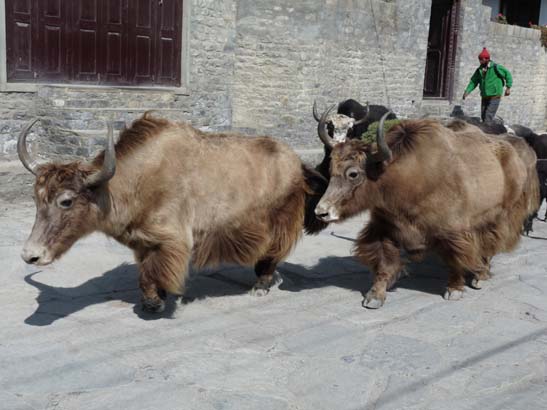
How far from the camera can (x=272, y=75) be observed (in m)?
13.2

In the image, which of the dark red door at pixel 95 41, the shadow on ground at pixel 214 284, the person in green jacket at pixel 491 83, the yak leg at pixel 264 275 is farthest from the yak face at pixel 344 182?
the person in green jacket at pixel 491 83

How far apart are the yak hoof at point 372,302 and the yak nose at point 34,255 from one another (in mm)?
2461

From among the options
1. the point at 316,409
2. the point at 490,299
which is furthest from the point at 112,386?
the point at 490,299

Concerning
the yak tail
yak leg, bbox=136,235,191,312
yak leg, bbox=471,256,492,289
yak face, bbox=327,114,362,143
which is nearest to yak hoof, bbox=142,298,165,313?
yak leg, bbox=136,235,191,312

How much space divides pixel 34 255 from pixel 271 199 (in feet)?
6.38

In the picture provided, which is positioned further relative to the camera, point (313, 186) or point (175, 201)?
point (313, 186)

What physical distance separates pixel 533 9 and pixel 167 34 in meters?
17.2

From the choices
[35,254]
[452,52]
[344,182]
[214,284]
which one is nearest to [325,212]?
[344,182]

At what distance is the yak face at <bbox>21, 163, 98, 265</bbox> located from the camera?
430 cm

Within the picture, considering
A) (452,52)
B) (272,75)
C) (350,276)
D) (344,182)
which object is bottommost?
(350,276)

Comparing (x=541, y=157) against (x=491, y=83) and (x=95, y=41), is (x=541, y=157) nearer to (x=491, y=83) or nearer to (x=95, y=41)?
(x=491, y=83)

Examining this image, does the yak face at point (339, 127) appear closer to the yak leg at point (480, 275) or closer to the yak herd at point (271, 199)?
the yak herd at point (271, 199)

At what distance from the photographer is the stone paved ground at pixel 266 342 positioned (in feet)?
12.4

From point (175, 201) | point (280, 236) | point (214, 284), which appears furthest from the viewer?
point (214, 284)
